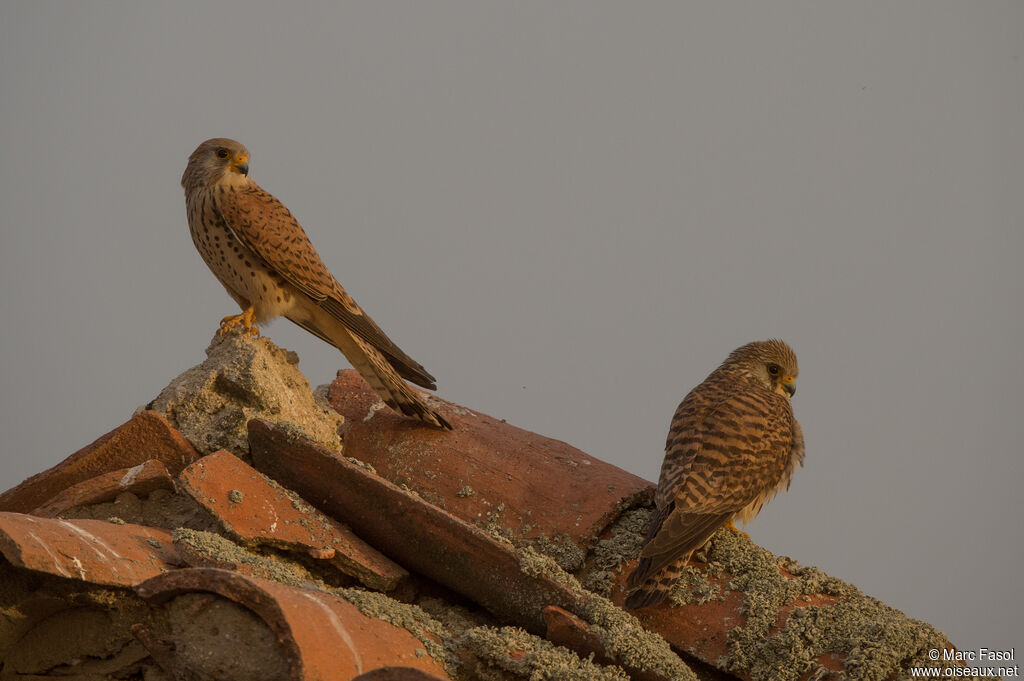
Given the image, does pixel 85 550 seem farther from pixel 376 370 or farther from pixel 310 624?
pixel 376 370

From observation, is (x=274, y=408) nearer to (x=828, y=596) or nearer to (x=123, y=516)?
(x=123, y=516)

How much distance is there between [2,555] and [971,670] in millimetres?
2465

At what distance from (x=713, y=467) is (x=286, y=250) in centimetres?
205

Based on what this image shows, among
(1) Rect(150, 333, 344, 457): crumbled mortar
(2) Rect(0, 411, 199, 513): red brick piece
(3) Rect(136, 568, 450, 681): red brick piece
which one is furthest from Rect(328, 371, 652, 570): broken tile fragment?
(3) Rect(136, 568, 450, 681): red brick piece

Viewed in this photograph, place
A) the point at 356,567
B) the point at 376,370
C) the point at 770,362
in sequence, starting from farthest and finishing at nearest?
the point at 770,362 < the point at 376,370 < the point at 356,567

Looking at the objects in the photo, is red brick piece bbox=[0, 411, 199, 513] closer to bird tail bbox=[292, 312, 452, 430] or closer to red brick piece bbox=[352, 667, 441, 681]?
bird tail bbox=[292, 312, 452, 430]

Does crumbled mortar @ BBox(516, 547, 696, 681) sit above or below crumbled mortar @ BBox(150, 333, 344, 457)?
below

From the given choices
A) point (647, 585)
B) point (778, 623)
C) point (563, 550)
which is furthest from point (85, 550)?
point (778, 623)

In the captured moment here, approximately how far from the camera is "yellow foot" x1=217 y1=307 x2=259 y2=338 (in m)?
4.17

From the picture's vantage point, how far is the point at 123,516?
305 cm

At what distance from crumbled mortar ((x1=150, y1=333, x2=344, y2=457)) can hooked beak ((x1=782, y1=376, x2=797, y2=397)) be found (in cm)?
200

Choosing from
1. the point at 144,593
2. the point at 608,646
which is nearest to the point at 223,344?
the point at 144,593

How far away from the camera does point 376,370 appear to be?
409 cm

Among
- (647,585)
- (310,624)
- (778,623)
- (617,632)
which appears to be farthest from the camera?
(647,585)
